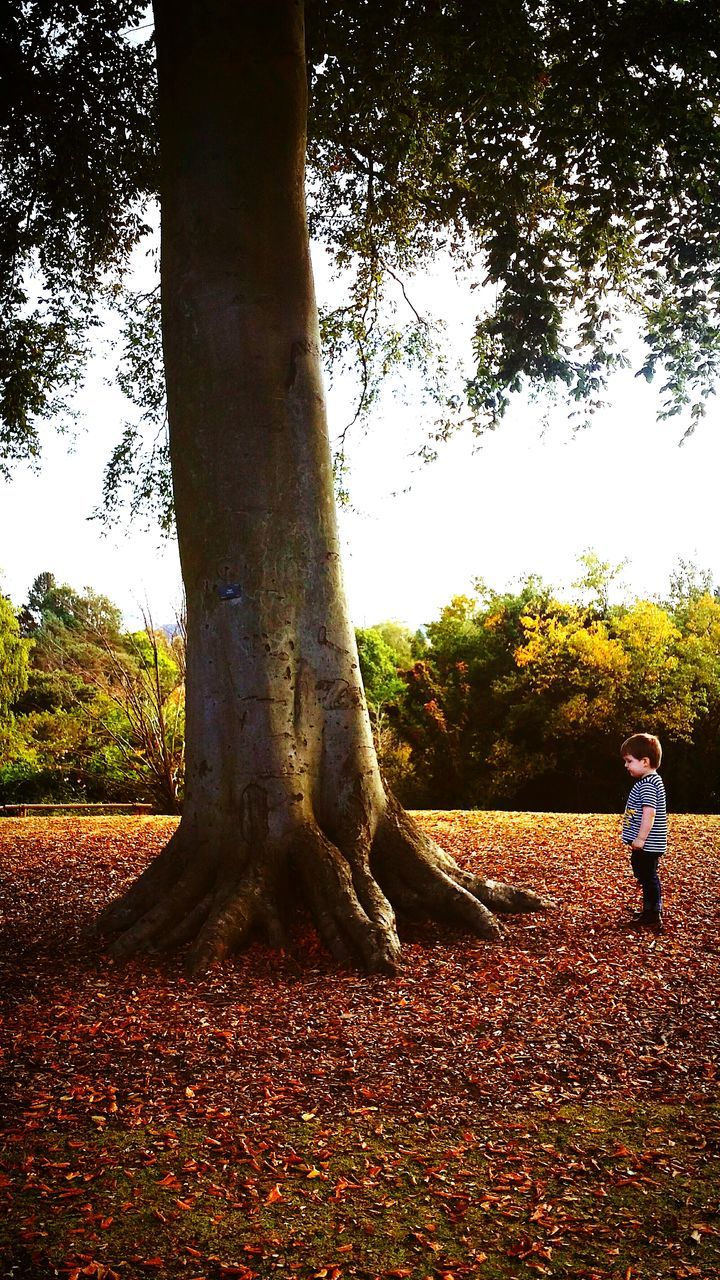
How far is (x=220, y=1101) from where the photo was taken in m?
3.56

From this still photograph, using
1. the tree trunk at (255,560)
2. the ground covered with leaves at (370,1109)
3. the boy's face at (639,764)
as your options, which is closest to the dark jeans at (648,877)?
the ground covered with leaves at (370,1109)

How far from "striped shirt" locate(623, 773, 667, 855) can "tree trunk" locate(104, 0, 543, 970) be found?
85cm

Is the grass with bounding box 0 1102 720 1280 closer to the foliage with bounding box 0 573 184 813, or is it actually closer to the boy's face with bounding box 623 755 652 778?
the boy's face with bounding box 623 755 652 778

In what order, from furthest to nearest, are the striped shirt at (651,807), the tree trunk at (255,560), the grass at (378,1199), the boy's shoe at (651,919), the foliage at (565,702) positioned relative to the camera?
the foliage at (565,702) → the striped shirt at (651,807) → the boy's shoe at (651,919) → the tree trunk at (255,560) → the grass at (378,1199)

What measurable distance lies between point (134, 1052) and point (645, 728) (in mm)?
17148

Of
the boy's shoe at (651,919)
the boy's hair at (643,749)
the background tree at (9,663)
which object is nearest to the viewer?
the boy's shoe at (651,919)

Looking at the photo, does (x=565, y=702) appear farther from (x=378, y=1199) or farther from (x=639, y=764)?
(x=378, y=1199)

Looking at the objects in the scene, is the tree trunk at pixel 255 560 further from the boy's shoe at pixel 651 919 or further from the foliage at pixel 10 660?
the foliage at pixel 10 660

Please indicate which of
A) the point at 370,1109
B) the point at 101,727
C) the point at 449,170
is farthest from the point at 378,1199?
the point at 101,727

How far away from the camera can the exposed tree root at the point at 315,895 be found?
16.8 feet

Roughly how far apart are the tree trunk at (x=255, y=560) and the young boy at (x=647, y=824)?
0.74 metres

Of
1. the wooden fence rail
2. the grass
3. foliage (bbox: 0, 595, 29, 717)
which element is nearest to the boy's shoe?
the grass

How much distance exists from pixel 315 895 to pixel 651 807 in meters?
2.49

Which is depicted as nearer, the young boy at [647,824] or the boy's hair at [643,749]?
the young boy at [647,824]
